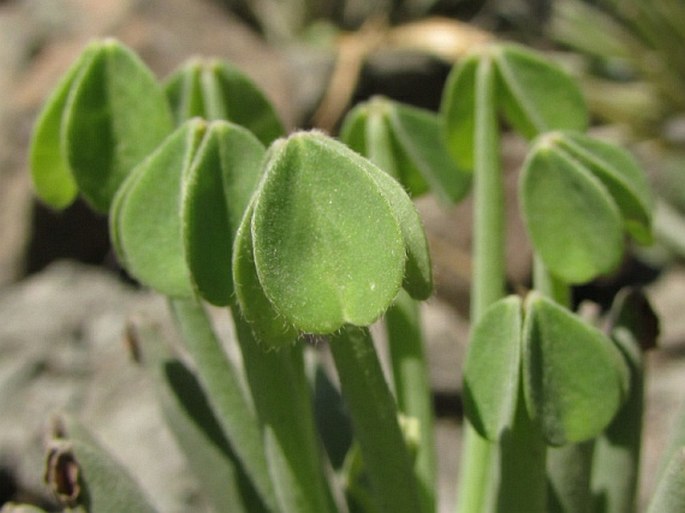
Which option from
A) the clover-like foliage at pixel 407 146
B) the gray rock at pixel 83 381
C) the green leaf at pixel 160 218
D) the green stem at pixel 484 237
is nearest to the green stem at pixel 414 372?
the green stem at pixel 484 237

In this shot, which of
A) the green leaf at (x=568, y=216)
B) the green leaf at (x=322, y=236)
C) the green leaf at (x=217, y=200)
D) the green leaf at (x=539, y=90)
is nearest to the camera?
the green leaf at (x=322, y=236)

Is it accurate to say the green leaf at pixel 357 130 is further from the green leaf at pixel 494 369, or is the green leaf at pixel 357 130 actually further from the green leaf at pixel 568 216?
the green leaf at pixel 494 369

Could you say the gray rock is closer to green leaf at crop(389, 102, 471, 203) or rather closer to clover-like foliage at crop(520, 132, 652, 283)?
green leaf at crop(389, 102, 471, 203)

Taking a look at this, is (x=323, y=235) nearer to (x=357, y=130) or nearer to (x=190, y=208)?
(x=190, y=208)

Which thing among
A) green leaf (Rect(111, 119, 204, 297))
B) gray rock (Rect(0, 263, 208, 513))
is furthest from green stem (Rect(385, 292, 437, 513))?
gray rock (Rect(0, 263, 208, 513))

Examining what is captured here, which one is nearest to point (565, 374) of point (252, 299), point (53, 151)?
point (252, 299)

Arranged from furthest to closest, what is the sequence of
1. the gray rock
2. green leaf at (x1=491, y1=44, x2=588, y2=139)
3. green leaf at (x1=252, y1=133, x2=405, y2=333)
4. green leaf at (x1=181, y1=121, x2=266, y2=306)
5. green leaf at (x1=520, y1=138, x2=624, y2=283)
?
1. the gray rock
2. green leaf at (x1=491, y1=44, x2=588, y2=139)
3. green leaf at (x1=520, y1=138, x2=624, y2=283)
4. green leaf at (x1=181, y1=121, x2=266, y2=306)
5. green leaf at (x1=252, y1=133, x2=405, y2=333)

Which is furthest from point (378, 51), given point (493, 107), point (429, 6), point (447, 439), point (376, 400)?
point (376, 400)
